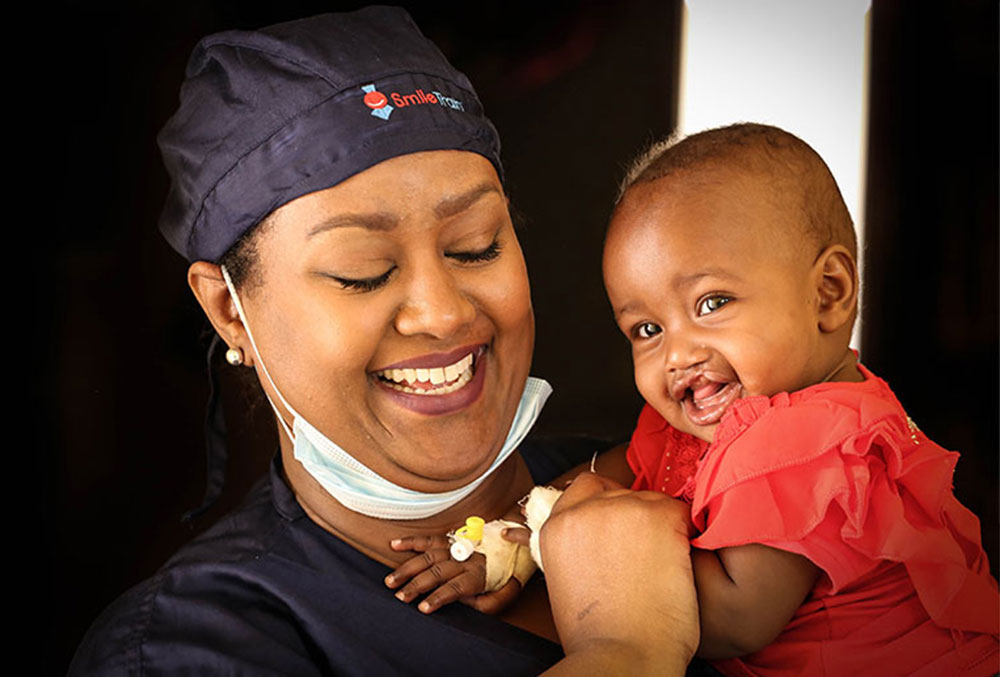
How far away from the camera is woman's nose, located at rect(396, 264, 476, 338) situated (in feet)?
4.12

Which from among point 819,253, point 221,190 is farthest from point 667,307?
point 221,190

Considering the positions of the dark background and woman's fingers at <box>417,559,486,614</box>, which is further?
the dark background

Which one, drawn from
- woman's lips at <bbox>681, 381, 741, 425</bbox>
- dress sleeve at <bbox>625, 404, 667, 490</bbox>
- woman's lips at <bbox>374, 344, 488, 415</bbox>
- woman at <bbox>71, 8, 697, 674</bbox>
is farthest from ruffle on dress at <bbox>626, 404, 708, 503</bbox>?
woman's lips at <bbox>374, 344, 488, 415</bbox>

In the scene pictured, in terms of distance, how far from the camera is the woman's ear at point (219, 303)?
1.40 metres

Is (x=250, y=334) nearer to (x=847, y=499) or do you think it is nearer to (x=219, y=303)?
(x=219, y=303)

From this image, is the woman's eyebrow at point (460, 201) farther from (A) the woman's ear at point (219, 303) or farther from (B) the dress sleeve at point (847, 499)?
(B) the dress sleeve at point (847, 499)

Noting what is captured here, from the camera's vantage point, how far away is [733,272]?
1269 mm

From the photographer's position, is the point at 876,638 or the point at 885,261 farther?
the point at 885,261

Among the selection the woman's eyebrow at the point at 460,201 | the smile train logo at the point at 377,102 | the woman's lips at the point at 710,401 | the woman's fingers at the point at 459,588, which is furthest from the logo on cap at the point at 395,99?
the woman's fingers at the point at 459,588

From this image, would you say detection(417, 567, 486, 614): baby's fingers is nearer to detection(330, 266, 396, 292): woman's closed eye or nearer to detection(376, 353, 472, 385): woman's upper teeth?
detection(376, 353, 472, 385): woman's upper teeth

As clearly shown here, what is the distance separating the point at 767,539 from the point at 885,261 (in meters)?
0.86

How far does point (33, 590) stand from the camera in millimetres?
1523

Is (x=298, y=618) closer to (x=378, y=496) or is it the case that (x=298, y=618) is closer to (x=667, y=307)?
(x=378, y=496)

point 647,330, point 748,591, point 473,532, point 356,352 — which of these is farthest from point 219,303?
point 748,591
